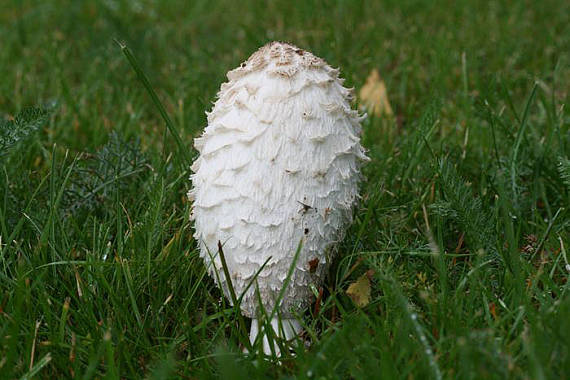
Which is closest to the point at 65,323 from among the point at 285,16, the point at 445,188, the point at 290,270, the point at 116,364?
the point at 116,364

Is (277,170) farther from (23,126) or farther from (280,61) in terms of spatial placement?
(23,126)

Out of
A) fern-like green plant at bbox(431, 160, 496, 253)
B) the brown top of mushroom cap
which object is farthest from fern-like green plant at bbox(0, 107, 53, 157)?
fern-like green plant at bbox(431, 160, 496, 253)

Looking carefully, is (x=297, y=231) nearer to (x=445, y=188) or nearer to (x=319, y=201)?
(x=319, y=201)

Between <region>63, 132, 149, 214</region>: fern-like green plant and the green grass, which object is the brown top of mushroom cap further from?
<region>63, 132, 149, 214</region>: fern-like green plant

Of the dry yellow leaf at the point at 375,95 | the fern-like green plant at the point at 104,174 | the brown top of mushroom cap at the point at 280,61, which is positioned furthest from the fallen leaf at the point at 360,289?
the dry yellow leaf at the point at 375,95

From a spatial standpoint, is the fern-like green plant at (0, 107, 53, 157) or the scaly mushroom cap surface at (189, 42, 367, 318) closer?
the scaly mushroom cap surface at (189, 42, 367, 318)

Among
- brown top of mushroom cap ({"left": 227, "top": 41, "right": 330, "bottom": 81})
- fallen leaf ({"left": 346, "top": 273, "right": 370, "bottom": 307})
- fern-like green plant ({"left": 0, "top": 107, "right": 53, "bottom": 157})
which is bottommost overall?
fallen leaf ({"left": 346, "top": 273, "right": 370, "bottom": 307})

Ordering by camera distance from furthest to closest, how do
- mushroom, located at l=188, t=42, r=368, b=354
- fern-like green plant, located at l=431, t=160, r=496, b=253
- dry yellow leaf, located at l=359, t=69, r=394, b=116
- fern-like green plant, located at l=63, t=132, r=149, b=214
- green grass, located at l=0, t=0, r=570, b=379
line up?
dry yellow leaf, located at l=359, t=69, r=394, b=116
fern-like green plant, located at l=63, t=132, r=149, b=214
fern-like green plant, located at l=431, t=160, r=496, b=253
mushroom, located at l=188, t=42, r=368, b=354
green grass, located at l=0, t=0, r=570, b=379

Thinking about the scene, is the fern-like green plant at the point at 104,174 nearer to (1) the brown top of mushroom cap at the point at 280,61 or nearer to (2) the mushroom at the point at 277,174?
(2) the mushroom at the point at 277,174
